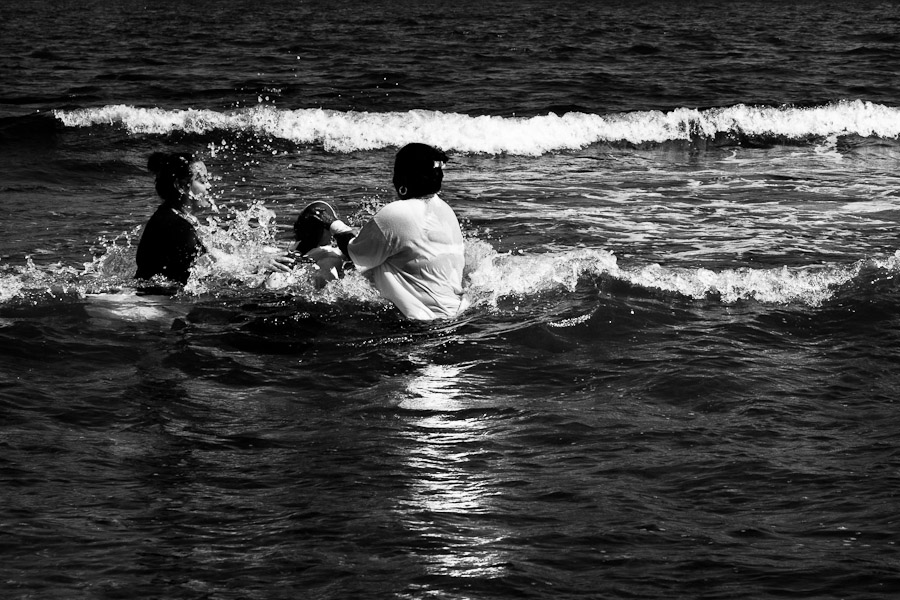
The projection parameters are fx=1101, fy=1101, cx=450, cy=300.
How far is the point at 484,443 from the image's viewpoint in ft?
20.2

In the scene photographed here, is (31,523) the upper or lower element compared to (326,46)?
lower

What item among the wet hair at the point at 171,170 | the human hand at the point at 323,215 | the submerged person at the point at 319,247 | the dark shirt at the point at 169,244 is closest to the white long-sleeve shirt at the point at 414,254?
the submerged person at the point at 319,247

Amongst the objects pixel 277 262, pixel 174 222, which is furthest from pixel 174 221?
pixel 277 262

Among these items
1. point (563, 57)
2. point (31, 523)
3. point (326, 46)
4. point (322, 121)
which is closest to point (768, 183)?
point (322, 121)

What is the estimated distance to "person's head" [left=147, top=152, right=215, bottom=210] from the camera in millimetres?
8094

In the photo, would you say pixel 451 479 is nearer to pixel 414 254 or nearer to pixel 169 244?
pixel 414 254

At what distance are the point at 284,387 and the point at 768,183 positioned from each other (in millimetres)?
10839

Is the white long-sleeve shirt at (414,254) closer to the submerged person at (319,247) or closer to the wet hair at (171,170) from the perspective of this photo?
the submerged person at (319,247)

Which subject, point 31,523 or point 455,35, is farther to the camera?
point 455,35

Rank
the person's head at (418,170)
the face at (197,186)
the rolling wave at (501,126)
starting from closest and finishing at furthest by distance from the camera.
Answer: the person's head at (418,170) < the face at (197,186) < the rolling wave at (501,126)

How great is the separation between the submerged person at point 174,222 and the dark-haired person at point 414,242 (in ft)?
3.60

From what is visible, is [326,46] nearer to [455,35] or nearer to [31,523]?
[455,35]

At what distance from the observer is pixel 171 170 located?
8094mm

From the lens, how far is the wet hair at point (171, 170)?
809cm
